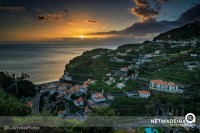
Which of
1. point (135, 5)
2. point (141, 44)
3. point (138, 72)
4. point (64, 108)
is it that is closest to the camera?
point (135, 5)

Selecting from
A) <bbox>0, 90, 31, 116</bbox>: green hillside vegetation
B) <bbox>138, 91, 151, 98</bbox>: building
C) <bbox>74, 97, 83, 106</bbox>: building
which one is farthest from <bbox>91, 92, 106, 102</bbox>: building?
<bbox>0, 90, 31, 116</bbox>: green hillside vegetation

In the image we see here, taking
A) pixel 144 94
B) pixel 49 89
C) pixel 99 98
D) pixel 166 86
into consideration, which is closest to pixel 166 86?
pixel 166 86

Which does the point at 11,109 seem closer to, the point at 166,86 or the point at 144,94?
the point at 144,94

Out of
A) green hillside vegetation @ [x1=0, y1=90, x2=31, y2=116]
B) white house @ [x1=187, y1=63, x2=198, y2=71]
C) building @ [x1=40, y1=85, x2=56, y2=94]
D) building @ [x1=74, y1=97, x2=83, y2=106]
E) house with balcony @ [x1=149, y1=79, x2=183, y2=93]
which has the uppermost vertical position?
green hillside vegetation @ [x1=0, y1=90, x2=31, y2=116]

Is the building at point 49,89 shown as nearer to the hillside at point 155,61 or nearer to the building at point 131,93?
the hillside at point 155,61

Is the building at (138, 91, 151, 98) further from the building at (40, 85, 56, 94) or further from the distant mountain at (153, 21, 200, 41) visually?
the distant mountain at (153, 21, 200, 41)

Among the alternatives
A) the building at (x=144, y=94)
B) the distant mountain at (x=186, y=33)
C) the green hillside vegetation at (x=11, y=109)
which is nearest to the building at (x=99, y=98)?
the building at (x=144, y=94)

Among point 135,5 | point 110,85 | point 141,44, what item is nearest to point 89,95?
point 110,85

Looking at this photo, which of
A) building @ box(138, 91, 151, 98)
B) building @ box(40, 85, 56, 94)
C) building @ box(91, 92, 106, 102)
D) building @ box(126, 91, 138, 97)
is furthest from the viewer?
building @ box(40, 85, 56, 94)

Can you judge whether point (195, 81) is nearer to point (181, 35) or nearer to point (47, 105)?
point (47, 105)

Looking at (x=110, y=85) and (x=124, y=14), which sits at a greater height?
(x=124, y=14)

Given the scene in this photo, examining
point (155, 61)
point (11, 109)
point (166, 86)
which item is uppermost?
point (11, 109)
